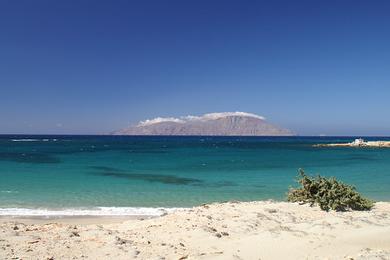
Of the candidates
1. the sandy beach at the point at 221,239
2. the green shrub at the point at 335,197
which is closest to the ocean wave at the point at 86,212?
the sandy beach at the point at 221,239

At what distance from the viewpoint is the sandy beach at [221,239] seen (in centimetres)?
799

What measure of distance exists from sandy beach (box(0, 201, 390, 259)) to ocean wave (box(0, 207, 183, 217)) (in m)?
5.16

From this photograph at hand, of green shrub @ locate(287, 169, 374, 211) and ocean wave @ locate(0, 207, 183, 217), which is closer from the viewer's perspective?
green shrub @ locate(287, 169, 374, 211)

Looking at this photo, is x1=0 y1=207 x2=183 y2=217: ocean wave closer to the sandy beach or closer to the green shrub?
the sandy beach

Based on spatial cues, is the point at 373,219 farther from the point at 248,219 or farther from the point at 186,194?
the point at 186,194

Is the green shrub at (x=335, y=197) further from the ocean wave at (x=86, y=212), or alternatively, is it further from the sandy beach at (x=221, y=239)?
the ocean wave at (x=86, y=212)

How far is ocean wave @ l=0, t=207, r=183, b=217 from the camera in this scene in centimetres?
1708

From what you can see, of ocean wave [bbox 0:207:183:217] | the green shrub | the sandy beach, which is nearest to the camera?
the sandy beach

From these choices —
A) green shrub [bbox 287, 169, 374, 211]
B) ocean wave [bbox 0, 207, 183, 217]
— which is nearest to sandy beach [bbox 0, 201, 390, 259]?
green shrub [bbox 287, 169, 374, 211]

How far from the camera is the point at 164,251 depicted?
8.42 meters

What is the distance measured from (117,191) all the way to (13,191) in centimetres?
626

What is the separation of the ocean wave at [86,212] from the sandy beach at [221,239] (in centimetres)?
516

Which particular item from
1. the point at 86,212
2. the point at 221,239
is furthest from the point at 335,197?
the point at 86,212

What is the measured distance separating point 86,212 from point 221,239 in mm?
10017
